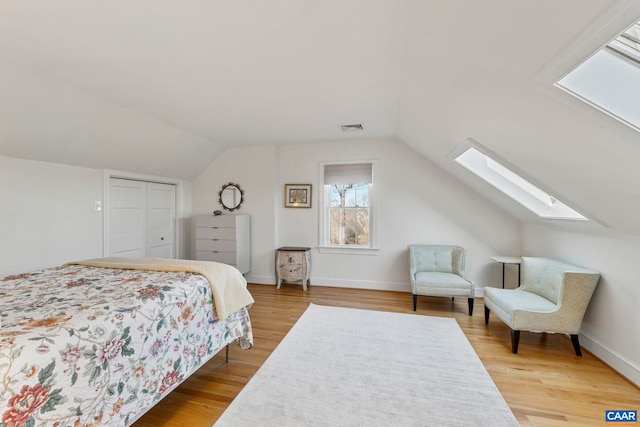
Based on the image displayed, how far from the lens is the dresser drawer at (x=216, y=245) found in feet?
13.9

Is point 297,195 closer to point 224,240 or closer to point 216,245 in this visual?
point 224,240

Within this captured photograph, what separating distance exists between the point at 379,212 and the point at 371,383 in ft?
8.80

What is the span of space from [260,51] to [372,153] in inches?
106

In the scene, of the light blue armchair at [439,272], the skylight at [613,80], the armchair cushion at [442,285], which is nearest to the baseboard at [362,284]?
the light blue armchair at [439,272]

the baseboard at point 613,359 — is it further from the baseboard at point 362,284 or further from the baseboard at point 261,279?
the baseboard at point 261,279

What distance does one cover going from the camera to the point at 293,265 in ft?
13.9

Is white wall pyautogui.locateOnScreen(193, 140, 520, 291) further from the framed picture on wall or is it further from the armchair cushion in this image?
the armchair cushion

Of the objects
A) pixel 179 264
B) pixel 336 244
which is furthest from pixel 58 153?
pixel 336 244

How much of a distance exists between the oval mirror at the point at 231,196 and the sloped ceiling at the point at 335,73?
1685mm

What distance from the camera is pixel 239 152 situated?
4680mm

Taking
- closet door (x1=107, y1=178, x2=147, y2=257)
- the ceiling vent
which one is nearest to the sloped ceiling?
the ceiling vent

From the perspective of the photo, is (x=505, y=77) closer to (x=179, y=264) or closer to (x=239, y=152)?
(x=179, y=264)

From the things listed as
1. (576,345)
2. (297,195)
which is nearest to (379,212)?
(297,195)

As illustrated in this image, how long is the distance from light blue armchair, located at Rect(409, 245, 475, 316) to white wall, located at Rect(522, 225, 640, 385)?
1.00 meters
